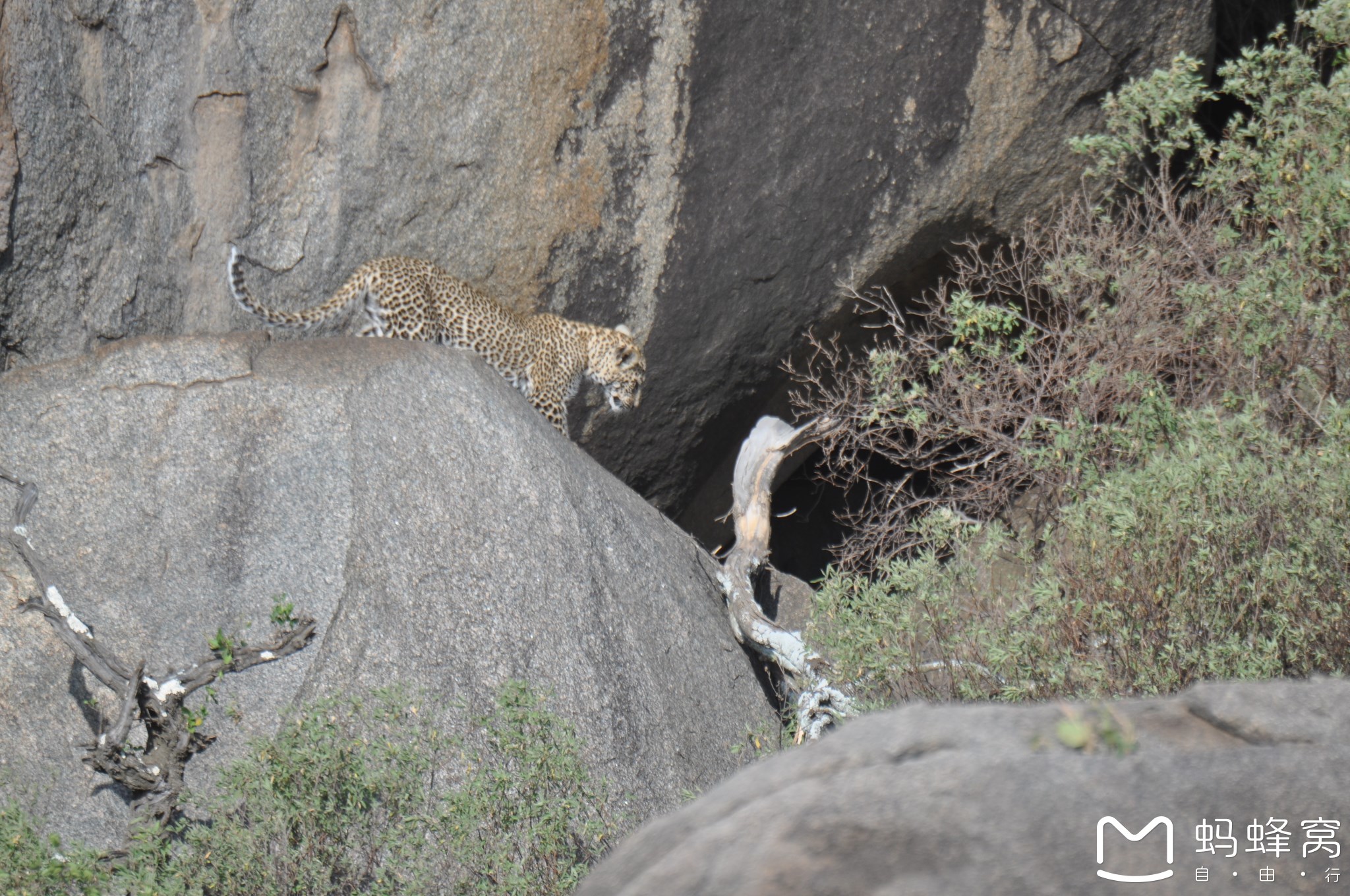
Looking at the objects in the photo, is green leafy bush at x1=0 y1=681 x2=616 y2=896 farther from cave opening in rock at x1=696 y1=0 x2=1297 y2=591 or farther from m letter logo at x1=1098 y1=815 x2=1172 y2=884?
cave opening in rock at x1=696 y1=0 x2=1297 y2=591

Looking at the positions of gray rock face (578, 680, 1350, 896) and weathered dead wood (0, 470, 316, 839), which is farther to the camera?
weathered dead wood (0, 470, 316, 839)

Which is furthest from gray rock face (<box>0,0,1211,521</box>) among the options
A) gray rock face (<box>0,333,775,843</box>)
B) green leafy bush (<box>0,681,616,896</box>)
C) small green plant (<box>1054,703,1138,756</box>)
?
small green plant (<box>1054,703,1138,756</box>)

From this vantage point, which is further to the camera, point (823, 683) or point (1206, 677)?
point (823, 683)

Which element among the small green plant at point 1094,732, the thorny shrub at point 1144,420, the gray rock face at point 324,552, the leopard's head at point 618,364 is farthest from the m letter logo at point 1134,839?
the leopard's head at point 618,364

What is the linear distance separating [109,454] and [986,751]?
523 cm

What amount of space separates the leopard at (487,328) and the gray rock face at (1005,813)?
5.66 m

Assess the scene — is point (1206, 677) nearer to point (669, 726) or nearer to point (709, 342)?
Answer: point (669, 726)

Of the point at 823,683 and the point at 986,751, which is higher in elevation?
the point at 986,751

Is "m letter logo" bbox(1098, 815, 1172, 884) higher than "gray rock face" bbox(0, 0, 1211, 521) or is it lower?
lower

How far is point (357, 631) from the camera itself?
6109 mm

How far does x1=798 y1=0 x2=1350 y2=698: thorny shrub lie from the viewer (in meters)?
5.79

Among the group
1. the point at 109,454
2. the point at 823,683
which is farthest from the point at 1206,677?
the point at 109,454

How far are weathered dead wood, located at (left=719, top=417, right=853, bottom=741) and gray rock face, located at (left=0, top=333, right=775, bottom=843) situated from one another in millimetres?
509

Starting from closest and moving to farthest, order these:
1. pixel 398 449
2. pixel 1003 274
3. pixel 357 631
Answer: pixel 357 631 < pixel 398 449 < pixel 1003 274
